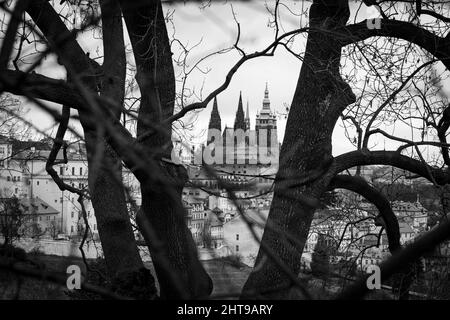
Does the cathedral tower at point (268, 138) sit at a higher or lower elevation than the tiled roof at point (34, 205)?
higher

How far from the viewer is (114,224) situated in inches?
189

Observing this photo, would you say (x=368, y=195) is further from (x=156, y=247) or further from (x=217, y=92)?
(x=156, y=247)

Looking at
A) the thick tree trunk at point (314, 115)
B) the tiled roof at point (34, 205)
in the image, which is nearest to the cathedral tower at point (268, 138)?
the thick tree trunk at point (314, 115)

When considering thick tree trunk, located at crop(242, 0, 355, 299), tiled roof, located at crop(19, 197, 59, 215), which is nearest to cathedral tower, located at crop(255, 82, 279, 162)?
thick tree trunk, located at crop(242, 0, 355, 299)

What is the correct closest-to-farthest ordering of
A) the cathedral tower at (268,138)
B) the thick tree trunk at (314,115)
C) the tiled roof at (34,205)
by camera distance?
1. the thick tree trunk at (314,115)
2. the cathedral tower at (268,138)
3. the tiled roof at (34,205)

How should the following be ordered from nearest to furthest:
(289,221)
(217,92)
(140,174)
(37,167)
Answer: (217,92) → (140,174) → (289,221) → (37,167)

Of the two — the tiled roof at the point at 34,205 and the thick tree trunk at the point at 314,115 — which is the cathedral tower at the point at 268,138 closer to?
the thick tree trunk at the point at 314,115

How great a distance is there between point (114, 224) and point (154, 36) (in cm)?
154

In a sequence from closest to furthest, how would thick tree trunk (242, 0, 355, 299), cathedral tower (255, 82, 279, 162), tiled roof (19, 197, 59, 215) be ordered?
thick tree trunk (242, 0, 355, 299) → cathedral tower (255, 82, 279, 162) → tiled roof (19, 197, 59, 215)

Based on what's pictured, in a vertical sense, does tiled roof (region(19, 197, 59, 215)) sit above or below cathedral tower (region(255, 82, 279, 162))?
below

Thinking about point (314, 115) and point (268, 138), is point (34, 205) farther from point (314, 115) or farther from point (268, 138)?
point (314, 115)

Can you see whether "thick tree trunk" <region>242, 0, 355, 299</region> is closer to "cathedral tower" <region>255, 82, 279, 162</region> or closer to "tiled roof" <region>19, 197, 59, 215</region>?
"cathedral tower" <region>255, 82, 279, 162</region>

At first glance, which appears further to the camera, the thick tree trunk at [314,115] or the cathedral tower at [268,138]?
the cathedral tower at [268,138]
